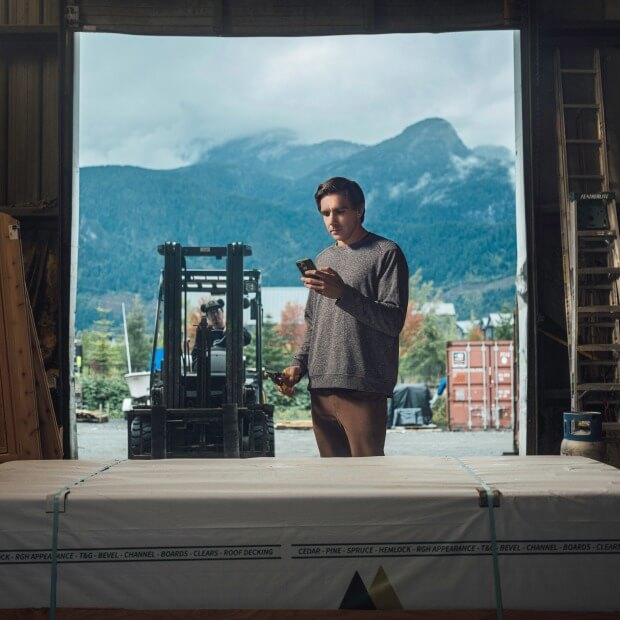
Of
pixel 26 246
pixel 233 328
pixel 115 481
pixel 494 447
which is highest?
pixel 26 246

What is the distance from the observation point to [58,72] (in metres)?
8.70

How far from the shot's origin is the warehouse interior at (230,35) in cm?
865

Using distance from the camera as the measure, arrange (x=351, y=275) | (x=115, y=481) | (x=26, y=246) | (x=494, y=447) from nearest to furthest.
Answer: (x=115, y=481) → (x=351, y=275) → (x=26, y=246) → (x=494, y=447)

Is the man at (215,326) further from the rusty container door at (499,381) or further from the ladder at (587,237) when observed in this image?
the rusty container door at (499,381)

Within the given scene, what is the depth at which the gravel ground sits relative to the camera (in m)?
14.3

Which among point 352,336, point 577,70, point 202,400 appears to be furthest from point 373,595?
point 202,400

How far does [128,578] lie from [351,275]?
3.32 m

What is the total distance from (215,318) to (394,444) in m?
6.62

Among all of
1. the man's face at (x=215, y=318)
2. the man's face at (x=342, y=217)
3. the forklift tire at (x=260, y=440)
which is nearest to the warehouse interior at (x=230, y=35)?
the forklift tire at (x=260, y=440)

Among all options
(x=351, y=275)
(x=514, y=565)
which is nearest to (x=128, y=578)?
(x=514, y=565)

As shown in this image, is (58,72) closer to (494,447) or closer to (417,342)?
(494,447)

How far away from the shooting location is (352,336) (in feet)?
18.9

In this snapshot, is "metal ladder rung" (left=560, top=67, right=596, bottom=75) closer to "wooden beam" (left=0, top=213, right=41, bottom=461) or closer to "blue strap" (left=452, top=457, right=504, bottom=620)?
"wooden beam" (left=0, top=213, right=41, bottom=461)

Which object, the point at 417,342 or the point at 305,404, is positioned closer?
the point at 305,404
